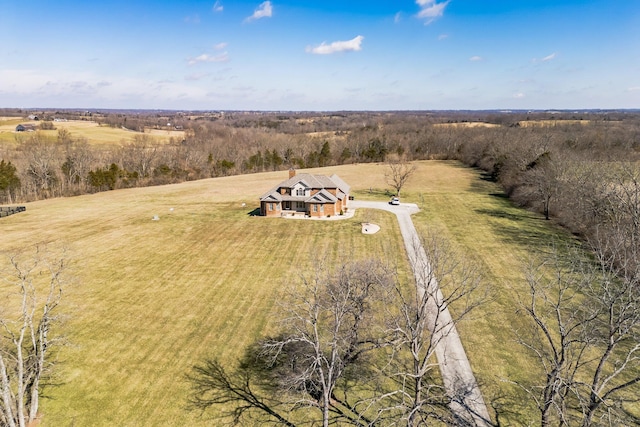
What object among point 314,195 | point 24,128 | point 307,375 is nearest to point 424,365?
point 307,375

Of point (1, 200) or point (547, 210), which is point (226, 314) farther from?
point (1, 200)

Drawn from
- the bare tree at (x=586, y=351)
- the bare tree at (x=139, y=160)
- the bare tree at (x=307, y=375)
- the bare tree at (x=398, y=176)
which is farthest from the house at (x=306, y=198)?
the bare tree at (x=139, y=160)

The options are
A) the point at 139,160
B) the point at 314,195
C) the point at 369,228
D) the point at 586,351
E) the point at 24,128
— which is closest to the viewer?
the point at 586,351

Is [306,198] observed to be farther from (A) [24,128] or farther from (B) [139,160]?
(A) [24,128]

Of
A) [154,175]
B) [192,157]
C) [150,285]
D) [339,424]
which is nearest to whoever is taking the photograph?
[339,424]

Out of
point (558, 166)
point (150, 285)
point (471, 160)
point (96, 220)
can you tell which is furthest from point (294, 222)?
point (471, 160)

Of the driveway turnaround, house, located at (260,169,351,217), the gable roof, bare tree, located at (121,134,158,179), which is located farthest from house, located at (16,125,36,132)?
the driveway turnaround

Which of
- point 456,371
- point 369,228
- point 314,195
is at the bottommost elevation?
point 456,371
